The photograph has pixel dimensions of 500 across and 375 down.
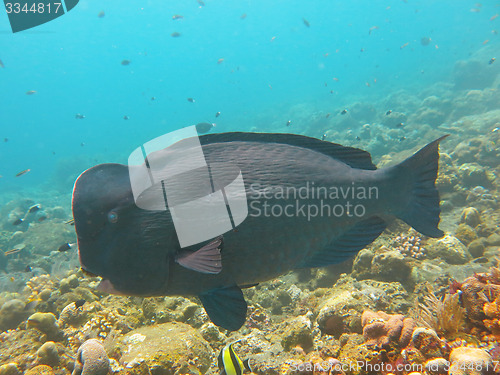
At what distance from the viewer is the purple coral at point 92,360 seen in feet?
8.37

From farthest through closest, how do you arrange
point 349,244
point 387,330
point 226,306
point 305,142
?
point 387,330, point 305,142, point 349,244, point 226,306

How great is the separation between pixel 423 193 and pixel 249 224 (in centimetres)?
150

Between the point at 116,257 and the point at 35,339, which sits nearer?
the point at 116,257

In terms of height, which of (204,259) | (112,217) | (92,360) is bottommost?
(92,360)

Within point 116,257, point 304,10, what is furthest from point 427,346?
point 304,10

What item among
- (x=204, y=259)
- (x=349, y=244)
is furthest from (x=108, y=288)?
(x=349, y=244)

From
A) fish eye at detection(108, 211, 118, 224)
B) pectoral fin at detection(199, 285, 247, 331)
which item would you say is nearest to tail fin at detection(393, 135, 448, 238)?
pectoral fin at detection(199, 285, 247, 331)

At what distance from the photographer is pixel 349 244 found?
181 cm

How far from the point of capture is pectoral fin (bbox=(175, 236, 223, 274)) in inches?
49.3

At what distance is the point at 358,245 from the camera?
5.90ft

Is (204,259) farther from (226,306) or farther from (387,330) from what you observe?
(387,330)

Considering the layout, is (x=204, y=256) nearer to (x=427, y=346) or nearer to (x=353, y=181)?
(x=353, y=181)

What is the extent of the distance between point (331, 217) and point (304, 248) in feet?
0.96

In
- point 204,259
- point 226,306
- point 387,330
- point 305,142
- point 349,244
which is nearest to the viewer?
point 204,259
